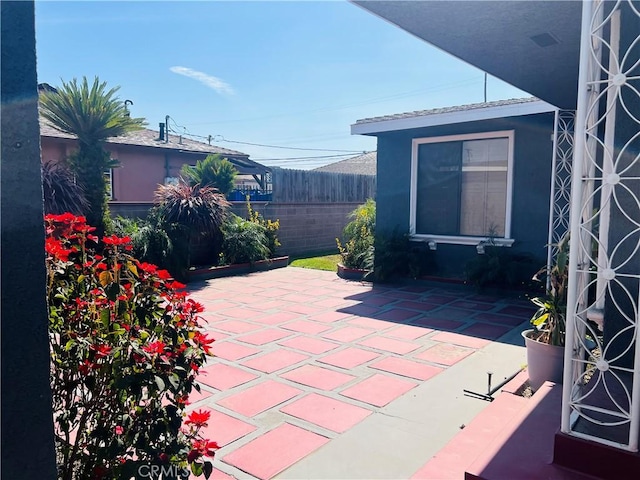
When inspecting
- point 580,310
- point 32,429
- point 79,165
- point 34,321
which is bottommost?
point 32,429

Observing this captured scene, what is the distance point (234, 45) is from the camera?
10711 mm

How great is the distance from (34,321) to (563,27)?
384 cm

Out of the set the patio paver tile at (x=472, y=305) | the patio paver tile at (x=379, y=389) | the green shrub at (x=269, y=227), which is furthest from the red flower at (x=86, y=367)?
the green shrub at (x=269, y=227)

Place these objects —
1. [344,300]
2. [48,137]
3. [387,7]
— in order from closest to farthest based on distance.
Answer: [387,7] → [344,300] → [48,137]

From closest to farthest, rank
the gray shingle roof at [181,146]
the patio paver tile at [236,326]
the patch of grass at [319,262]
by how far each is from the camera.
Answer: the patio paver tile at [236,326] < the patch of grass at [319,262] < the gray shingle roof at [181,146]

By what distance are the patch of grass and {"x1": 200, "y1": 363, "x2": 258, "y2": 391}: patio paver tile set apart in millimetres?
5999

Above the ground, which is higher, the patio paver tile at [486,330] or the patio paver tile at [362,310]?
the patio paver tile at [486,330]

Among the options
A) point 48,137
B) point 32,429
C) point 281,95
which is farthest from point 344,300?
point 281,95

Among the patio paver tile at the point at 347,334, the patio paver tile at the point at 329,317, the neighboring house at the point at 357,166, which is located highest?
the neighboring house at the point at 357,166

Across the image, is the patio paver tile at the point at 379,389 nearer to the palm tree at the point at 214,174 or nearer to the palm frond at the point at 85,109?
the palm frond at the point at 85,109

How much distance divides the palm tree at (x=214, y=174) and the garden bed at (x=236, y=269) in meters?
1.97

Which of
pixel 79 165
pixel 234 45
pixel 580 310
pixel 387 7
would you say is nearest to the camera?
pixel 580 310

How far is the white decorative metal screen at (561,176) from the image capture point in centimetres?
631

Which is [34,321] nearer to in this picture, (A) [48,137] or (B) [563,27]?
(B) [563,27]
